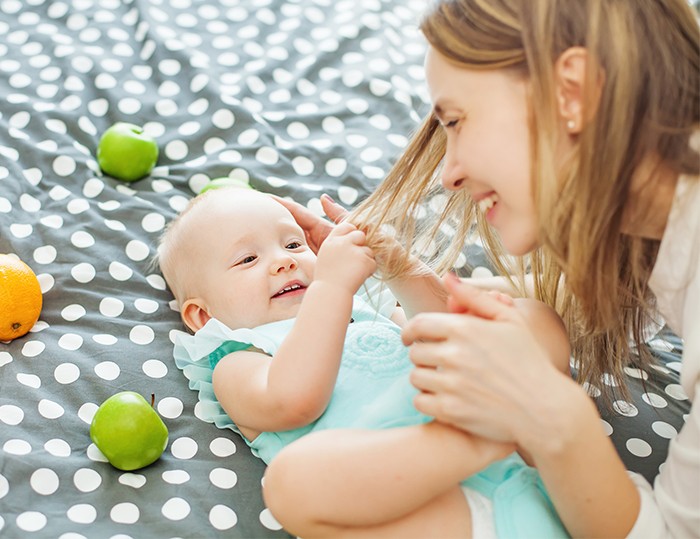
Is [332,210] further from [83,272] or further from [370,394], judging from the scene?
[83,272]

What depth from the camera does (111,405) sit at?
110 centimetres

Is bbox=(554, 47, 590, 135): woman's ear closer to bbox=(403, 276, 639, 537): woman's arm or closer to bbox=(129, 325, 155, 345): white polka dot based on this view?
bbox=(403, 276, 639, 537): woman's arm

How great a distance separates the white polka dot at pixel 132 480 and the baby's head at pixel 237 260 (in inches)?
10.7

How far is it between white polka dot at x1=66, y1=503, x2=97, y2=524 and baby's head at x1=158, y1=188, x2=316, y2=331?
13.5 inches

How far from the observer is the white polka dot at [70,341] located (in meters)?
1.27

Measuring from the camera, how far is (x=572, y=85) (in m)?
0.90

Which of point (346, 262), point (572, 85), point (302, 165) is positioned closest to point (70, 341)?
point (346, 262)

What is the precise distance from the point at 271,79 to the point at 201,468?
3.34 ft

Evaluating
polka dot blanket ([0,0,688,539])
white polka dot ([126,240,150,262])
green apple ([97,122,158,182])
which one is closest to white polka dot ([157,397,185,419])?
polka dot blanket ([0,0,688,539])

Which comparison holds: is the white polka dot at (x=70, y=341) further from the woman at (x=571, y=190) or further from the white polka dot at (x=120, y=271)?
the woman at (x=571, y=190)

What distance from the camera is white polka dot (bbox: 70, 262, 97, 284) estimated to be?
1.38 m

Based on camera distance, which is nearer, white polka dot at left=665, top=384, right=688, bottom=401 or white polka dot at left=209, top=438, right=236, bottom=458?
white polka dot at left=209, top=438, right=236, bottom=458

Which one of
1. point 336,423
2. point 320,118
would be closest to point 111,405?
point 336,423

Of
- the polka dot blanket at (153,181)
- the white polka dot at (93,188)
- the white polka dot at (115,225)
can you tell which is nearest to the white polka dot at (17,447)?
the polka dot blanket at (153,181)
